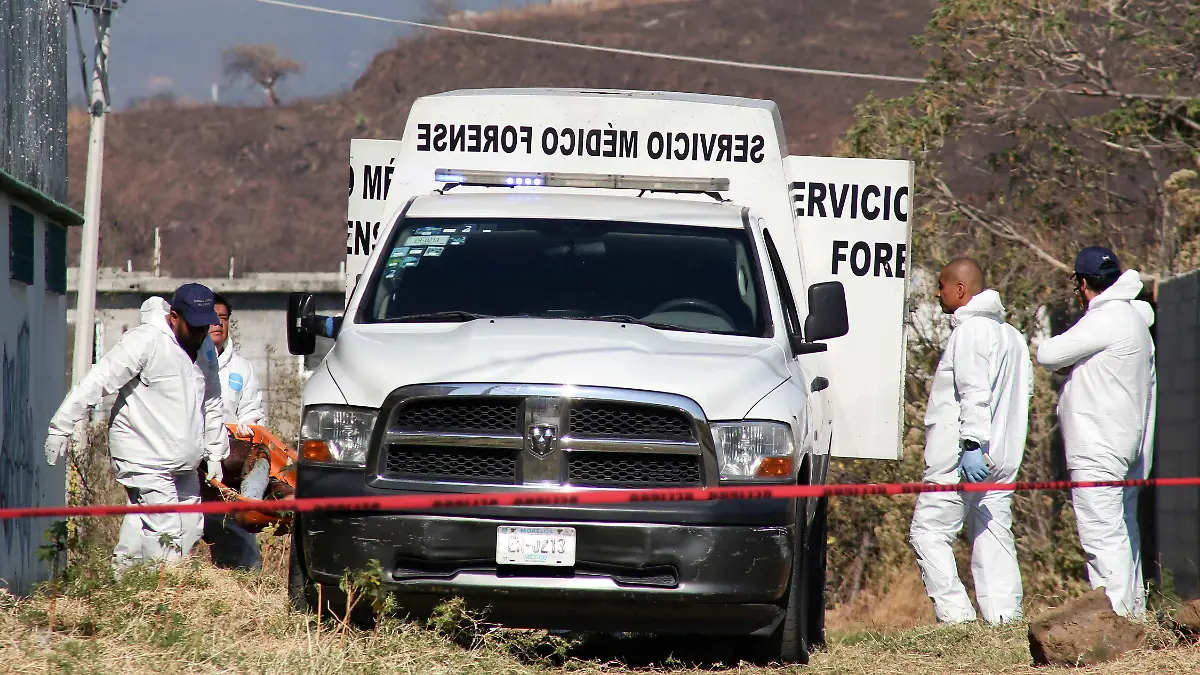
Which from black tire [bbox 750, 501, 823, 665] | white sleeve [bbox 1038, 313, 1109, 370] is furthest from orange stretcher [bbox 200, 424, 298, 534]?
white sleeve [bbox 1038, 313, 1109, 370]

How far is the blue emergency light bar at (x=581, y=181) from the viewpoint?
865cm

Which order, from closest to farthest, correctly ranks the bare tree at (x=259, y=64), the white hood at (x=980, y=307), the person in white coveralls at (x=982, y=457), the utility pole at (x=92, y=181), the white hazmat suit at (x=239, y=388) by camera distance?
the person in white coveralls at (x=982, y=457), the white hood at (x=980, y=307), the white hazmat suit at (x=239, y=388), the utility pole at (x=92, y=181), the bare tree at (x=259, y=64)

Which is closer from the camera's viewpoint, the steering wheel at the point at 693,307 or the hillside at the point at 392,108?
the steering wheel at the point at 693,307

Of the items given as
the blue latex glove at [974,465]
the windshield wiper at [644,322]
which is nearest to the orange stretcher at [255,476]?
the windshield wiper at [644,322]

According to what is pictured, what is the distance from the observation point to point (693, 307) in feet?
24.2

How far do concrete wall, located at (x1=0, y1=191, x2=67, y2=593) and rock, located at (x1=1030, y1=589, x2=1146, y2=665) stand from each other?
595 centimetres

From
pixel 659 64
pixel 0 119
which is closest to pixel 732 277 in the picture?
pixel 0 119

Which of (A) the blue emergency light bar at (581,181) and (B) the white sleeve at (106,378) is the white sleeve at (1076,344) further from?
(B) the white sleeve at (106,378)

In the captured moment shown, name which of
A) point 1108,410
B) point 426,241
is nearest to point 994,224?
point 1108,410

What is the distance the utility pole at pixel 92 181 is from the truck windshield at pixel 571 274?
44.2ft

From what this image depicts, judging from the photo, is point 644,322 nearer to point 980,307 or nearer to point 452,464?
point 452,464

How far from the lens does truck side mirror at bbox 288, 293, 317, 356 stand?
7.55 m

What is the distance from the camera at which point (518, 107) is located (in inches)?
364

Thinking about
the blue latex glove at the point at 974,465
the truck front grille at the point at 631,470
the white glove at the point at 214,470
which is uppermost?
the truck front grille at the point at 631,470
